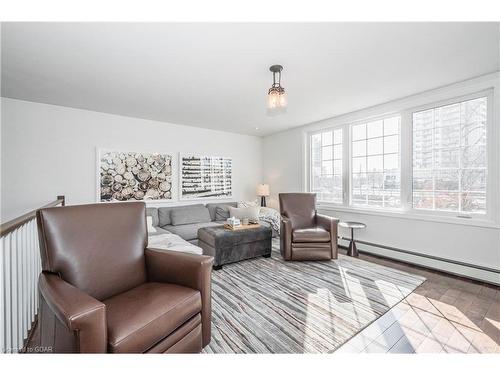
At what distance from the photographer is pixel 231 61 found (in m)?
2.20

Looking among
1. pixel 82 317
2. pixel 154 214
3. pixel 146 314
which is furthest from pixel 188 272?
pixel 154 214

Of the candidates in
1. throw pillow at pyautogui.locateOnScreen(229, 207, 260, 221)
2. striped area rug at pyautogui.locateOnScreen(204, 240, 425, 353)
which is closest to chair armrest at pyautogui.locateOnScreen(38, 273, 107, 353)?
striped area rug at pyautogui.locateOnScreen(204, 240, 425, 353)

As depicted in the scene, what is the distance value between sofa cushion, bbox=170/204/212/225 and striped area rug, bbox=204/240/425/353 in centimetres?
144

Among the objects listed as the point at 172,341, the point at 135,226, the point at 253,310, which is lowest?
the point at 253,310

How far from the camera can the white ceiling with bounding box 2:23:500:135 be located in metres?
1.76

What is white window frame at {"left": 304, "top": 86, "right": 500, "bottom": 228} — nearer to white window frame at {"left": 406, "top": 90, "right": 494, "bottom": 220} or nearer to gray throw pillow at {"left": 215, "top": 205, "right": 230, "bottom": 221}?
white window frame at {"left": 406, "top": 90, "right": 494, "bottom": 220}

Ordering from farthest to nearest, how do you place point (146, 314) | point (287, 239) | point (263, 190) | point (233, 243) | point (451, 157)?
point (263, 190), point (287, 239), point (233, 243), point (451, 157), point (146, 314)

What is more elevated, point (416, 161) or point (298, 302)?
point (416, 161)

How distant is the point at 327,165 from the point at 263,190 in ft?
5.09

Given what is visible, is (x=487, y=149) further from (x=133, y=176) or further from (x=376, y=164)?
(x=133, y=176)

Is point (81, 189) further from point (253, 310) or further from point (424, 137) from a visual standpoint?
point (424, 137)

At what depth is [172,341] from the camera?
1.26 m
